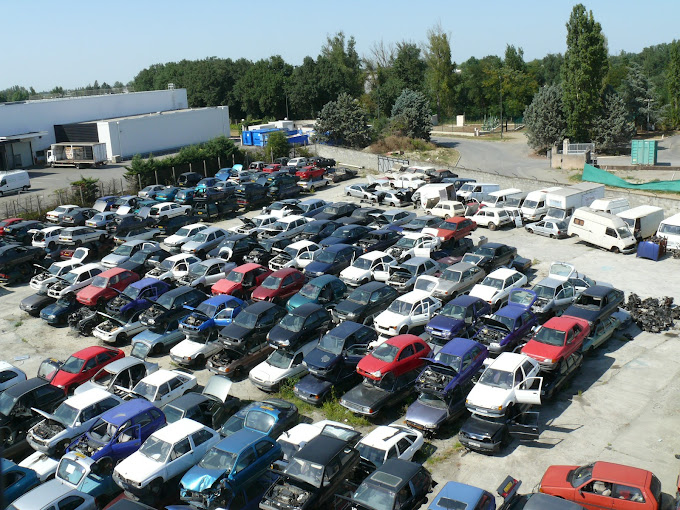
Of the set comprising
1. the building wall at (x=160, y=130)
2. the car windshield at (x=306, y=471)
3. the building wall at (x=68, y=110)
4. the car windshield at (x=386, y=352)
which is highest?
the building wall at (x=68, y=110)

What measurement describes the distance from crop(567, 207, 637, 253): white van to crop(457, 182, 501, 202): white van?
303 inches

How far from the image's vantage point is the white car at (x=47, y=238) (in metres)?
30.7

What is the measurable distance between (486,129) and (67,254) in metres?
65.1

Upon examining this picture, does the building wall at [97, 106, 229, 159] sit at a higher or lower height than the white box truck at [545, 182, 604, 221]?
higher

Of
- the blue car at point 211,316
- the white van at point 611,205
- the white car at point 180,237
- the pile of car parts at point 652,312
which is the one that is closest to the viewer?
the blue car at point 211,316

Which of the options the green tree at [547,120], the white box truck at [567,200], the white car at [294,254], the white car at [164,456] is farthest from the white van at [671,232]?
the green tree at [547,120]

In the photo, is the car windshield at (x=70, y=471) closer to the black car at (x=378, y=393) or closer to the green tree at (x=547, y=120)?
the black car at (x=378, y=393)

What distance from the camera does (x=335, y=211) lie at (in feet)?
111

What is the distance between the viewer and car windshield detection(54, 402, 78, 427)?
50.7 feet

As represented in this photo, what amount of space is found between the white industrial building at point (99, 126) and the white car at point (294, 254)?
1329 inches

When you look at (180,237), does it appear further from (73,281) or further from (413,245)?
(413,245)

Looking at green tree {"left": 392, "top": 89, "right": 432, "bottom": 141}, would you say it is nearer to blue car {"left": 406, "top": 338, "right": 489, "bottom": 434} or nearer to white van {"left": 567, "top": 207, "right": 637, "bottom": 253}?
white van {"left": 567, "top": 207, "right": 637, "bottom": 253}

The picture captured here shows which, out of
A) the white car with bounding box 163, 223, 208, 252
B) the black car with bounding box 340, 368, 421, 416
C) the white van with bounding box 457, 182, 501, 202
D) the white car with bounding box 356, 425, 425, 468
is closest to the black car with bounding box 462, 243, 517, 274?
the black car with bounding box 340, 368, 421, 416

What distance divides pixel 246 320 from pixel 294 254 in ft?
24.1
